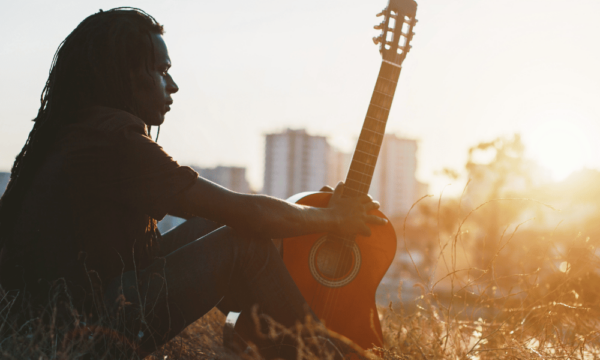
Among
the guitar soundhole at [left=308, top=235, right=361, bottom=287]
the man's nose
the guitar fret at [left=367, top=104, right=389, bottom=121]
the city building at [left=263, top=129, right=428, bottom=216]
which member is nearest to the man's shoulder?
the man's nose

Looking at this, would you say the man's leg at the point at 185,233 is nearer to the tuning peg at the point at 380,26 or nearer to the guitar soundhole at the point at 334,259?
the guitar soundhole at the point at 334,259

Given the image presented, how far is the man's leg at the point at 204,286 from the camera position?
170cm

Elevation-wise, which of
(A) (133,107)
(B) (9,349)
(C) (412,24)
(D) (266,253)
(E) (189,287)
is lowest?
(B) (9,349)

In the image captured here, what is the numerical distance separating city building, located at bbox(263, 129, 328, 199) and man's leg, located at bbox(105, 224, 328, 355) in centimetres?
5586

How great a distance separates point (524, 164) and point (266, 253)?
77.6 feet

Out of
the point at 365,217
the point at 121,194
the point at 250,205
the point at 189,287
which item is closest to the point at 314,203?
the point at 365,217

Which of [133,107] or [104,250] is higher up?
[133,107]

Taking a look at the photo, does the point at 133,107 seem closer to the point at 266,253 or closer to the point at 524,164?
the point at 266,253

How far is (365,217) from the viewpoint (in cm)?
233

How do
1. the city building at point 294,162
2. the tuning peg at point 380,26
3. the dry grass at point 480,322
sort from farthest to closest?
the city building at point 294,162, the tuning peg at point 380,26, the dry grass at point 480,322

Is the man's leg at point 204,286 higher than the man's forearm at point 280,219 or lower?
lower

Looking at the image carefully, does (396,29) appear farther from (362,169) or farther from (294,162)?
(294,162)

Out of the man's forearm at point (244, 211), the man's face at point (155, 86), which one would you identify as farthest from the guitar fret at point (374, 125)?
the man's face at point (155, 86)

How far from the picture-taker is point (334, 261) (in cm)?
241
